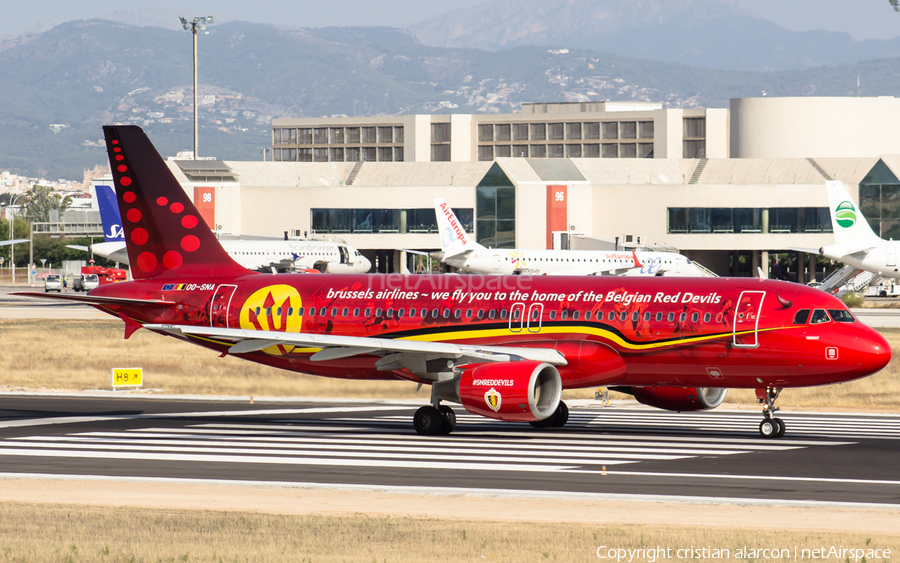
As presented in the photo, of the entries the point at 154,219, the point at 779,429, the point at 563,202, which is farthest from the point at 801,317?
the point at 563,202

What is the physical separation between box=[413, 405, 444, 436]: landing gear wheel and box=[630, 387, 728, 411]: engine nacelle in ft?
18.3

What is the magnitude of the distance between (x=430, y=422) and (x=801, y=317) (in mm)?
10208

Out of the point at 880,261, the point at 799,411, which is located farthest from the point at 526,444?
the point at 880,261

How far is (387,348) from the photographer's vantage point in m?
30.2

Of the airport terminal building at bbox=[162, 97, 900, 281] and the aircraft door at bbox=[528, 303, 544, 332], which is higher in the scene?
the airport terminal building at bbox=[162, 97, 900, 281]

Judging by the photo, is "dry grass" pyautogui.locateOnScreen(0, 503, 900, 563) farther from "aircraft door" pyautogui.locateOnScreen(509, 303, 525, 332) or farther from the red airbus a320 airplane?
"aircraft door" pyautogui.locateOnScreen(509, 303, 525, 332)

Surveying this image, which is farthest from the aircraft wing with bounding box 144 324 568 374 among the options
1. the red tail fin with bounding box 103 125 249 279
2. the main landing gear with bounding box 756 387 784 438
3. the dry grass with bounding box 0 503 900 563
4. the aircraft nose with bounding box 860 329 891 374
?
the dry grass with bounding box 0 503 900 563

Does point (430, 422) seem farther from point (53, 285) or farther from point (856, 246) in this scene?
point (53, 285)

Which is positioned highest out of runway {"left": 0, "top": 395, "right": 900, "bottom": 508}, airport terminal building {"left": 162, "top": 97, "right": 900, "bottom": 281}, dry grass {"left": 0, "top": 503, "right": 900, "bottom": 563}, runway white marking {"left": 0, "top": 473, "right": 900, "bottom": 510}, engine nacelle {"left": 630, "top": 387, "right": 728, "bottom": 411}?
airport terminal building {"left": 162, "top": 97, "right": 900, "bottom": 281}

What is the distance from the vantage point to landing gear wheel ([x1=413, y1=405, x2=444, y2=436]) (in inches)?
1235

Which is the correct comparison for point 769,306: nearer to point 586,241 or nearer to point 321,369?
point 321,369

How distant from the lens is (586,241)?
421 ft

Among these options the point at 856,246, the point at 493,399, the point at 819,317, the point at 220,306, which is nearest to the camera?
the point at 493,399

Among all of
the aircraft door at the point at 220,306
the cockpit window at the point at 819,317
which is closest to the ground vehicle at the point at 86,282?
the aircraft door at the point at 220,306
